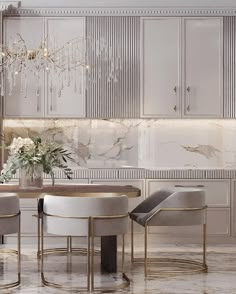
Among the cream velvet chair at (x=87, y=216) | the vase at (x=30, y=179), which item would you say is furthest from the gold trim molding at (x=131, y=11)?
the cream velvet chair at (x=87, y=216)

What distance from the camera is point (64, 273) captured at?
4.84 meters

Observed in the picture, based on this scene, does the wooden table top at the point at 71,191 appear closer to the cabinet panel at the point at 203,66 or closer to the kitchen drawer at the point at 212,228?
the kitchen drawer at the point at 212,228

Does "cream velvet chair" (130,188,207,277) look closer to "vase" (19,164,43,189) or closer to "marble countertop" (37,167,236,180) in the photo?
"vase" (19,164,43,189)

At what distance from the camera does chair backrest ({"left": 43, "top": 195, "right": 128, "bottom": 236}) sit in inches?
167

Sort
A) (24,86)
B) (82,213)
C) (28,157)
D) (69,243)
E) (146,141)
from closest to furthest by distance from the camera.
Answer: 1. (82,213)
2. (28,157)
3. (69,243)
4. (24,86)
5. (146,141)

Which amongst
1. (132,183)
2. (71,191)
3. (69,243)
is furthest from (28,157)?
(132,183)

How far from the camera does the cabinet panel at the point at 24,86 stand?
6.55 metres

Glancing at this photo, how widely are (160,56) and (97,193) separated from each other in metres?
2.39

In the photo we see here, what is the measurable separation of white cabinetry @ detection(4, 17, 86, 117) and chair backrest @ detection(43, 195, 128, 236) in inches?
93.4

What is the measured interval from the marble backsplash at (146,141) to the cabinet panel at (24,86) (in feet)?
1.28

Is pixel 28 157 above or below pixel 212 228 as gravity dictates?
above

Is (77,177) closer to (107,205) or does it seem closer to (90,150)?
(90,150)

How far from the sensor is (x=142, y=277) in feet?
15.5

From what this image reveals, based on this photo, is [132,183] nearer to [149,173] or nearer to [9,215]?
[149,173]
